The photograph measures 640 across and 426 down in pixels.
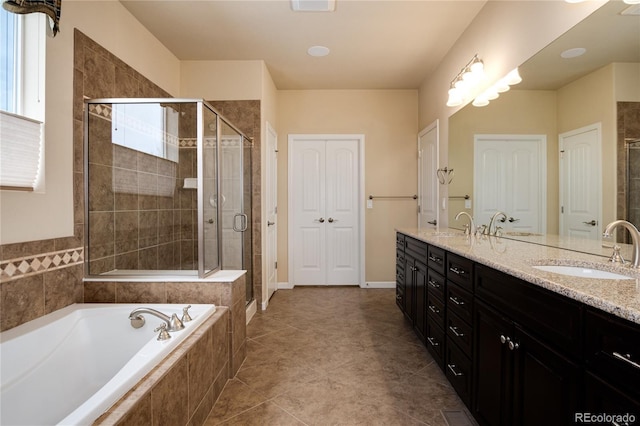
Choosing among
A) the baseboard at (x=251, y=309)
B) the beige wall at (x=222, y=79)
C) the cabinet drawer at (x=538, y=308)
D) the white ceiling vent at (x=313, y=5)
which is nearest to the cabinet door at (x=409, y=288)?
the cabinet drawer at (x=538, y=308)

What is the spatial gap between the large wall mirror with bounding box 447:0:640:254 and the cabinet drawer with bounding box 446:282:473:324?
55cm

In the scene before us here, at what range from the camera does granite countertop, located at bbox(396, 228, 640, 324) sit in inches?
31.9

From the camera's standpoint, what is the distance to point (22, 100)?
1.64m

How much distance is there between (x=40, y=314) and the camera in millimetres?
1679

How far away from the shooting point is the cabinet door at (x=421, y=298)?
7.66ft

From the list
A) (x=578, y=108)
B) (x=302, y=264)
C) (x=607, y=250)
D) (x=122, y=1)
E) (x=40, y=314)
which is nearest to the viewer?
(x=607, y=250)

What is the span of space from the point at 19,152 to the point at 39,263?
587 mm

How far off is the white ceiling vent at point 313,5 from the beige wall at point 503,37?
3.91 feet

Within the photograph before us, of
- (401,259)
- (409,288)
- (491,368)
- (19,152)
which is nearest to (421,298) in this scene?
(409,288)

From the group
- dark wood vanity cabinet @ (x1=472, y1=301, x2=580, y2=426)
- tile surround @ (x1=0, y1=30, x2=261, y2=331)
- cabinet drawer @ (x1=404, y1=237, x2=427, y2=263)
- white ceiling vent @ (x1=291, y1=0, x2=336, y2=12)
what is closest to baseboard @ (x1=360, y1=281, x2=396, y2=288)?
cabinet drawer @ (x1=404, y1=237, x2=427, y2=263)

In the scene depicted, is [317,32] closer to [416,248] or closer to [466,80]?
[466,80]

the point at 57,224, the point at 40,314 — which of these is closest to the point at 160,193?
the point at 57,224

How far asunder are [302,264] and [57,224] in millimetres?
2898

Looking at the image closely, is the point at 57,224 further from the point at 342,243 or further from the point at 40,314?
the point at 342,243
